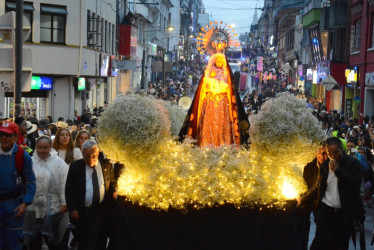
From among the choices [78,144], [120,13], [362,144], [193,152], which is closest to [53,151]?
[78,144]

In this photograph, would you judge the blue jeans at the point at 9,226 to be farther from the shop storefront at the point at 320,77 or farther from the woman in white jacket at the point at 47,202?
the shop storefront at the point at 320,77

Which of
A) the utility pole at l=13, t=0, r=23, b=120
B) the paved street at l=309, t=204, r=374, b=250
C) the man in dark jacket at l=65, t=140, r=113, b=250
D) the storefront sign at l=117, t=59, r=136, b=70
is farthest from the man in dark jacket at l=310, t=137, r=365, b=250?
the storefront sign at l=117, t=59, r=136, b=70

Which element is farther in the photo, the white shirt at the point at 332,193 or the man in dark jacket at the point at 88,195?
the white shirt at the point at 332,193

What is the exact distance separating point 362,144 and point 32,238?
1025 centimetres

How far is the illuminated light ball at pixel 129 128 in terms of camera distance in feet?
27.7

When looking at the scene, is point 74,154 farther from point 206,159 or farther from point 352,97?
point 352,97

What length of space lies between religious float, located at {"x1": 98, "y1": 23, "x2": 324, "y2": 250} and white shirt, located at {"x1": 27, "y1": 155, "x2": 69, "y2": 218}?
0.63 m

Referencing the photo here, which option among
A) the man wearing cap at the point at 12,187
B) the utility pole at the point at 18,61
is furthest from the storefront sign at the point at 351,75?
the man wearing cap at the point at 12,187

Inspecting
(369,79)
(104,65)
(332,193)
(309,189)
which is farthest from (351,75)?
(332,193)

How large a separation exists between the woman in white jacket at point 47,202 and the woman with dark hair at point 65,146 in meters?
1.34

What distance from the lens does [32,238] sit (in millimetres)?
8711

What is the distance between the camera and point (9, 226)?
24.9ft

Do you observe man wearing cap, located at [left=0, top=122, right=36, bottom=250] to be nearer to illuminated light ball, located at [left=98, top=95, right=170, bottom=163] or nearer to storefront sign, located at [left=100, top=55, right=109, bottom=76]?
illuminated light ball, located at [left=98, top=95, right=170, bottom=163]

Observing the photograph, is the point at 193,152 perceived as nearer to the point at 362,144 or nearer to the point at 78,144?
the point at 78,144
